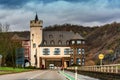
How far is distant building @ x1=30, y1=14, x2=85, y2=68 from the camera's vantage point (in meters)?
152

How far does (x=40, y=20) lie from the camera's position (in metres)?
157

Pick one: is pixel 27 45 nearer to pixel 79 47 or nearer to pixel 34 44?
pixel 34 44

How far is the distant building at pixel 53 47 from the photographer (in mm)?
152500

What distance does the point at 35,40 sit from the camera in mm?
153625

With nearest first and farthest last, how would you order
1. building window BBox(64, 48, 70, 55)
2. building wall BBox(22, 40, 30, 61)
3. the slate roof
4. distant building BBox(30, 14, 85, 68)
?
distant building BBox(30, 14, 85, 68) < the slate roof < building window BBox(64, 48, 70, 55) < building wall BBox(22, 40, 30, 61)

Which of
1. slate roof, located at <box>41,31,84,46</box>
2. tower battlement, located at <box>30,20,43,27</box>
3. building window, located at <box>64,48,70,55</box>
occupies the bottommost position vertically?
building window, located at <box>64,48,70,55</box>

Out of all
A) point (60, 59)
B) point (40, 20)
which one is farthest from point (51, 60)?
point (40, 20)

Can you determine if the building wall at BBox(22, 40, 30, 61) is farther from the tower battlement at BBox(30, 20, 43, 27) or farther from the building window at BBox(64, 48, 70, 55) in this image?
the building window at BBox(64, 48, 70, 55)

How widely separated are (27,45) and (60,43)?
12.7 meters

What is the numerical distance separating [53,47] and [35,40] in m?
7.18

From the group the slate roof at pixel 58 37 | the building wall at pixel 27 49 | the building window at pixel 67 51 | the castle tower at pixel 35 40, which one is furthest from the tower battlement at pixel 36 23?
the building window at pixel 67 51

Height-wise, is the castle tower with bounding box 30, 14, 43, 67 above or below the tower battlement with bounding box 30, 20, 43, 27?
below

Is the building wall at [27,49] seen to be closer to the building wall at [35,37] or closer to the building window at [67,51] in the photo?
the building wall at [35,37]

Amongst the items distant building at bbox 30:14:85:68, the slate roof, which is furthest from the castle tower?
the slate roof
